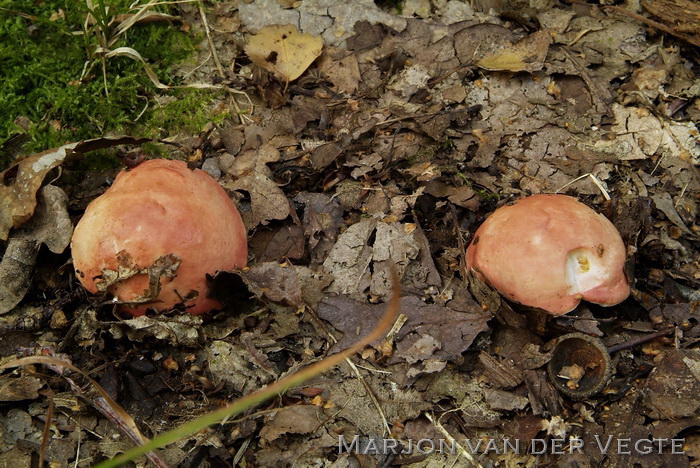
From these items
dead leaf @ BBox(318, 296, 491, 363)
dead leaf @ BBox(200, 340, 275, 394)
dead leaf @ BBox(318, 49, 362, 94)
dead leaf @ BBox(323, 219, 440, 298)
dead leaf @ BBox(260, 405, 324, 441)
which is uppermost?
dead leaf @ BBox(318, 49, 362, 94)

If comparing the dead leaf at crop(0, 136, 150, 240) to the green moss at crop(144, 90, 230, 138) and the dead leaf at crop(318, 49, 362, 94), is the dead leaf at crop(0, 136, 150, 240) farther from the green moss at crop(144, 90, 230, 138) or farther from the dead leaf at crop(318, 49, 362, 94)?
the dead leaf at crop(318, 49, 362, 94)

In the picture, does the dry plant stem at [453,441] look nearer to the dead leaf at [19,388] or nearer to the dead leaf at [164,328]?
the dead leaf at [164,328]

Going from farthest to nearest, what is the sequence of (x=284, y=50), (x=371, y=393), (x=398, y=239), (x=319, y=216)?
(x=284, y=50), (x=319, y=216), (x=398, y=239), (x=371, y=393)

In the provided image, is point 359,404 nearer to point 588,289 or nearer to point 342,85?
point 588,289

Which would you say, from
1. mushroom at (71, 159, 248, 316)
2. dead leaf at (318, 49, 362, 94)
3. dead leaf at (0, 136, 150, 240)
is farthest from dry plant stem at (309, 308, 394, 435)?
dead leaf at (318, 49, 362, 94)

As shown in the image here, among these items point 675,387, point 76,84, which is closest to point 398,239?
point 675,387

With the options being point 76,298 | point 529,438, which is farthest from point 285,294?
point 529,438

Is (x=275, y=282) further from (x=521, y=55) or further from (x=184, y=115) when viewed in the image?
(x=521, y=55)

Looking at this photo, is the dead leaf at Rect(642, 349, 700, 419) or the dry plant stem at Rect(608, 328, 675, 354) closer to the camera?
the dead leaf at Rect(642, 349, 700, 419)
